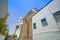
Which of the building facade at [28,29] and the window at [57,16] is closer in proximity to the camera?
the window at [57,16]

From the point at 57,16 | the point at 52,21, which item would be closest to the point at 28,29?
the point at 52,21

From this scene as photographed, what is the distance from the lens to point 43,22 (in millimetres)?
10203

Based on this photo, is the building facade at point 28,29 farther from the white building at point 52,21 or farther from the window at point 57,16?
the window at point 57,16

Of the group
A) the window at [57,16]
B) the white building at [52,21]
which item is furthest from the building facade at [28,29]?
the window at [57,16]

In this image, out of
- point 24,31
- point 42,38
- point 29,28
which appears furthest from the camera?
point 24,31

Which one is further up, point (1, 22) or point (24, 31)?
point (1, 22)

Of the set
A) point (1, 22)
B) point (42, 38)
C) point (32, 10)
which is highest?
point (32, 10)

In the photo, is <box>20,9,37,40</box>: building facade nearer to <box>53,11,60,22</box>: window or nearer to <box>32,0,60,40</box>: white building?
<box>32,0,60,40</box>: white building

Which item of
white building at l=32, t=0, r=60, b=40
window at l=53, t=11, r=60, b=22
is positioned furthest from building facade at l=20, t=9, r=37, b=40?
window at l=53, t=11, r=60, b=22

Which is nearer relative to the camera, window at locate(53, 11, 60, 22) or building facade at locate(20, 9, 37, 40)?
window at locate(53, 11, 60, 22)

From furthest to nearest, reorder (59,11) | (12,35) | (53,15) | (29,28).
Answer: (12,35), (29,28), (53,15), (59,11)

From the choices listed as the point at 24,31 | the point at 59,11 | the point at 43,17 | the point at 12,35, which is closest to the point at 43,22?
the point at 43,17

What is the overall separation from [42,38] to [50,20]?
7.37ft

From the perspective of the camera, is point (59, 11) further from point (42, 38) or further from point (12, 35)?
point (12, 35)
